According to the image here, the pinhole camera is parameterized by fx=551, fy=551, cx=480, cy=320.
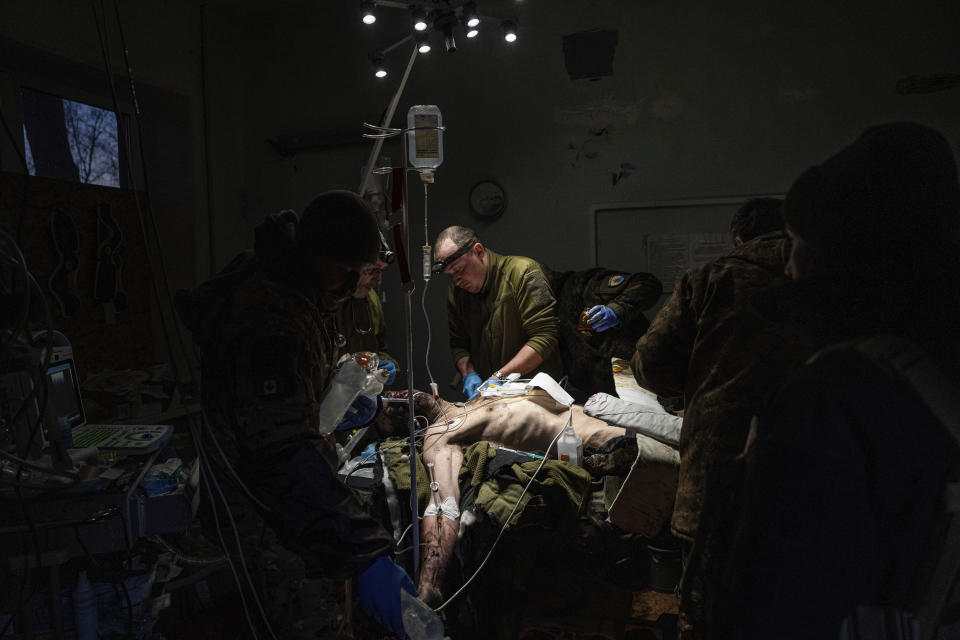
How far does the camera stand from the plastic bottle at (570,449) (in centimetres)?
246

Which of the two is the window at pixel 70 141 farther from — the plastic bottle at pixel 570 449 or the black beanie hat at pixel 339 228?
the plastic bottle at pixel 570 449

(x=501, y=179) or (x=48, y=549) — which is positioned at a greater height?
(x=501, y=179)

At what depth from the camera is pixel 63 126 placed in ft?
12.3

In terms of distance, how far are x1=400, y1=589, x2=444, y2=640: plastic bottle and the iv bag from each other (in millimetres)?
1411

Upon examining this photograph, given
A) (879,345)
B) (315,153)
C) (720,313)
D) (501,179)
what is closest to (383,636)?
(720,313)

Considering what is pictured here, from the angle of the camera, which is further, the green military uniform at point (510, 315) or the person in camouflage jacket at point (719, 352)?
the green military uniform at point (510, 315)

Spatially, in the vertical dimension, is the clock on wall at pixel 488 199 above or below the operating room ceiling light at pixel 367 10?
below

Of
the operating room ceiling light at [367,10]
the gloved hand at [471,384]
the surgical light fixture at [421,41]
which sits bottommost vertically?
the gloved hand at [471,384]

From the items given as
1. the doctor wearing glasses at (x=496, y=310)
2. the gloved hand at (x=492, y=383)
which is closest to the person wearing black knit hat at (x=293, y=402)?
the gloved hand at (x=492, y=383)

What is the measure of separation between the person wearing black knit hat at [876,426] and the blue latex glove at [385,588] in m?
1.02

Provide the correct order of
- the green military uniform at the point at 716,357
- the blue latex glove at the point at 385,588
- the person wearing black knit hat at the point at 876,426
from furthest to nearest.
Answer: the blue latex glove at the point at 385,588
the green military uniform at the point at 716,357
the person wearing black knit hat at the point at 876,426

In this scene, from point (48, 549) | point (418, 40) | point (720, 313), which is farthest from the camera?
point (418, 40)

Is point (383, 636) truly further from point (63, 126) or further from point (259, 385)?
point (63, 126)

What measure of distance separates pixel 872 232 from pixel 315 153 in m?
4.56
